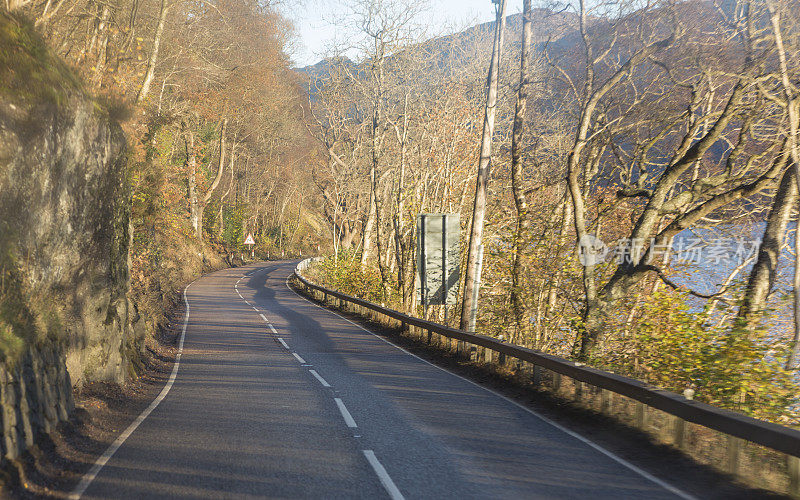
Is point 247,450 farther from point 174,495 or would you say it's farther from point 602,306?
point 602,306

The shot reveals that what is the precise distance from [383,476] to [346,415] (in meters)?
2.97

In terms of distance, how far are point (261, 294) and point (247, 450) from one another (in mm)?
29222

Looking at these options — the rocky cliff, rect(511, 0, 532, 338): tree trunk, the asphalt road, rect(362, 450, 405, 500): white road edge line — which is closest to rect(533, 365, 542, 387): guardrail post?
the asphalt road

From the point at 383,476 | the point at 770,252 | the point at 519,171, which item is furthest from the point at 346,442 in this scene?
the point at 519,171

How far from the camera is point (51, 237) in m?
9.02

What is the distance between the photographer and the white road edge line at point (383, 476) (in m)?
6.06

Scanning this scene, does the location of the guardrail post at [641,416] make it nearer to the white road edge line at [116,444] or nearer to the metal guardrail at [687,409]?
the metal guardrail at [687,409]

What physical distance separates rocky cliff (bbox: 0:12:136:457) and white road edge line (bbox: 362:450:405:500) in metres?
3.77

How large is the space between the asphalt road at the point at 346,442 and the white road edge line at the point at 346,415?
0.05 feet

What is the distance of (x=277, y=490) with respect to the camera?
20.2ft

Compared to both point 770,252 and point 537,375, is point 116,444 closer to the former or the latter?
point 537,375

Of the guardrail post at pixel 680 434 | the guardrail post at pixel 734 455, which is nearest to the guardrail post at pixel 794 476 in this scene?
the guardrail post at pixel 734 455

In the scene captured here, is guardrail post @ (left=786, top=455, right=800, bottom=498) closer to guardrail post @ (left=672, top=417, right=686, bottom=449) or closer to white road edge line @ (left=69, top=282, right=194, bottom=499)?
guardrail post @ (left=672, top=417, right=686, bottom=449)

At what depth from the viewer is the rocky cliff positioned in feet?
24.9
